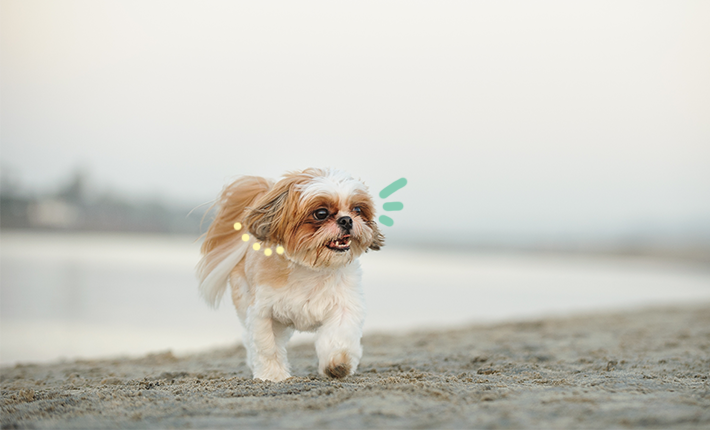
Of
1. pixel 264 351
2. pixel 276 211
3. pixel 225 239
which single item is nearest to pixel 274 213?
pixel 276 211

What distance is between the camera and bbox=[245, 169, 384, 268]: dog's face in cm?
326

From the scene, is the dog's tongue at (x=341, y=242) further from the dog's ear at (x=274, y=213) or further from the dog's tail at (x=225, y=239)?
the dog's tail at (x=225, y=239)

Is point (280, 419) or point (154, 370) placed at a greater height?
point (280, 419)

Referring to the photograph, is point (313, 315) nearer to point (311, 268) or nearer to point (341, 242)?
point (311, 268)

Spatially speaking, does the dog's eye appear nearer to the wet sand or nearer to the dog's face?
the dog's face

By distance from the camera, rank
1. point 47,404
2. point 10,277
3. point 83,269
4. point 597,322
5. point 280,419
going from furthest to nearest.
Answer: point 83,269
point 10,277
point 597,322
point 47,404
point 280,419

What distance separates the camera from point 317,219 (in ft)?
11.0

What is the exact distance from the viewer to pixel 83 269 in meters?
15.6

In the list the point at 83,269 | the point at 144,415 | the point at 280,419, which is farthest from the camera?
the point at 83,269

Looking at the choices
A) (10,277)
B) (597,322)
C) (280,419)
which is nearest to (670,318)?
(597,322)

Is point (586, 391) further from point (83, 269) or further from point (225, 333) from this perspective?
point (83, 269)

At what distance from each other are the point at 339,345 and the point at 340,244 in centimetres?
61

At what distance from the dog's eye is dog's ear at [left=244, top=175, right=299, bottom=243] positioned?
0.14m

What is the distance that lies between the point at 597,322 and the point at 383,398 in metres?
5.83
